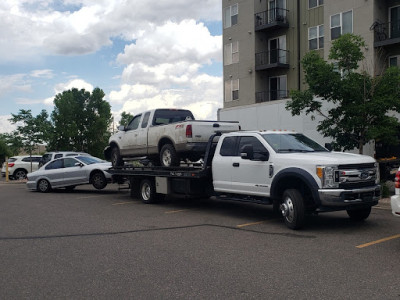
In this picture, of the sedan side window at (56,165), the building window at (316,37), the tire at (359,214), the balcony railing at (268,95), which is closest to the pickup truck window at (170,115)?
the tire at (359,214)

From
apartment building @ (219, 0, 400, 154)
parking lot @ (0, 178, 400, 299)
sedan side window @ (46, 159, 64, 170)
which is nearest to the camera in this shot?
parking lot @ (0, 178, 400, 299)

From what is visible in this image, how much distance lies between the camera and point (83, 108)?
184 feet

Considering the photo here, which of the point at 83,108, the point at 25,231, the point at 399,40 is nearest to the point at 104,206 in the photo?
the point at 25,231

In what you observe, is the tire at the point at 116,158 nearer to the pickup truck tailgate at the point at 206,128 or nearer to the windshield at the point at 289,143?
the pickup truck tailgate at the point at 206,128

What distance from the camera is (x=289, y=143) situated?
984 centimetres

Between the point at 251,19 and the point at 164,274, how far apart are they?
26.4 metres

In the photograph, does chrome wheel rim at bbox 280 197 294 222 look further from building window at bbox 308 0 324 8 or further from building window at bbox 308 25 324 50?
building window at bbox 308 0 324 8

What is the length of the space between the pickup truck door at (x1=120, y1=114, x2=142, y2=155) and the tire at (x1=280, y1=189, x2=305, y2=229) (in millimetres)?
6186

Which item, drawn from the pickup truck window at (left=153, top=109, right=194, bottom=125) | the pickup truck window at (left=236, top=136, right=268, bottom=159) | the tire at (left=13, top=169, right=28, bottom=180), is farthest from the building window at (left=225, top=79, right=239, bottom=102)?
the pickup truck window at (left=236, top=136, right=268, bottom=159)

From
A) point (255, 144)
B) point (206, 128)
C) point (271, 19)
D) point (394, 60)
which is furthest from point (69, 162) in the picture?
point (271, 19)

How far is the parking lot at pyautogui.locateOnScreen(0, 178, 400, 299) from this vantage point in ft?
17.1

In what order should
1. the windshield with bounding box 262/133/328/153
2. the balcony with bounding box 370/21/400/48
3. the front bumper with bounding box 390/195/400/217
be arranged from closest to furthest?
the front bumper with bounding box 390/195/400/217
the windshield with bounding box 262/133/328/153
the balcony with bounding box 370/21/400/48

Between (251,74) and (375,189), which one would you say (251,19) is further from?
(375,189)

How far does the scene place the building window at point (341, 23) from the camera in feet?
77.2
